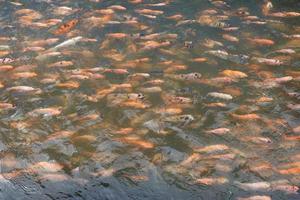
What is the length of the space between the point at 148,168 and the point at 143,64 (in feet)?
11.1

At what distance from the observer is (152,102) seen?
8211mm

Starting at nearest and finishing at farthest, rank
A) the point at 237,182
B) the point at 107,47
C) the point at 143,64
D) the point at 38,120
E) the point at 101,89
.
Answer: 1. the point at 237,182
2. the point at 38,120
3. the point at 101,89
4. the point at 143,64
5. the point at 107,47

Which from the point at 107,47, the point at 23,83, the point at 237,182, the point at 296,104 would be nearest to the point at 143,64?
the point at 107,47

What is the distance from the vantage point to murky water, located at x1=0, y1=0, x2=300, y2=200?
6.38 metres

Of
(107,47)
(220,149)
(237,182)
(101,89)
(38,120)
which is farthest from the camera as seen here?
(107,47)

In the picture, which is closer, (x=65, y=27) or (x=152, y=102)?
(x=152, y=102)

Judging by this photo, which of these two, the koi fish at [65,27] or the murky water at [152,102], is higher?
the koi fish at [65,27]

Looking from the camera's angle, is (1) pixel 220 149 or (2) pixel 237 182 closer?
(2) pixel 237 182

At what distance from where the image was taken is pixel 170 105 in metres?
8.07

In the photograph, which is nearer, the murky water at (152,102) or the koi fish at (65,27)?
the murky water at (152,102)

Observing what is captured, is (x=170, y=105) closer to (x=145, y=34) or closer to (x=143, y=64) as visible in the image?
(x=143, y=64)

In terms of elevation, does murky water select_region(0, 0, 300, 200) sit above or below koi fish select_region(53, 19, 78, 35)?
below

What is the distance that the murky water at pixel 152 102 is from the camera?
638 cm

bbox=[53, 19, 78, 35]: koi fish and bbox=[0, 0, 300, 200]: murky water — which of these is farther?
bbox=[53, 19, 78, 35]: koi fish
